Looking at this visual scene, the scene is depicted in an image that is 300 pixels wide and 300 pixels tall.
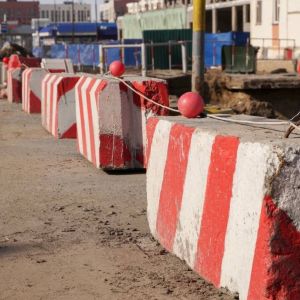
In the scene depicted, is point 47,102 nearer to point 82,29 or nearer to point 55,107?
point 55,107

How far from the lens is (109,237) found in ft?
20.8

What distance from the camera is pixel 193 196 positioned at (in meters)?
5.25

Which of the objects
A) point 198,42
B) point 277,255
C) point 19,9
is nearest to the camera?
point 277,255

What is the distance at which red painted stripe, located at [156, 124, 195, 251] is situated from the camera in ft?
17.9

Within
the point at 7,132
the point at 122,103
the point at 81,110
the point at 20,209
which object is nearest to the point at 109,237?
the point at 20,209

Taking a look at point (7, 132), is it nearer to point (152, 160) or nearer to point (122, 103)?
point (122, 103)

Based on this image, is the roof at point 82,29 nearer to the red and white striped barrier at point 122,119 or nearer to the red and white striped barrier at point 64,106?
the red and white striped barrier at point 64,106

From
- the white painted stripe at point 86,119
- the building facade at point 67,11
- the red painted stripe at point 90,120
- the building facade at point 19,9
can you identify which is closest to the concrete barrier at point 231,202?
the red painted stripe at point 90,120

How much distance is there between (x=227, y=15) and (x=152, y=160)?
6729 centimetres

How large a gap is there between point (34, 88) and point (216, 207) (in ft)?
49.3

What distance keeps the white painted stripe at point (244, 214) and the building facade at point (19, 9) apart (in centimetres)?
15021

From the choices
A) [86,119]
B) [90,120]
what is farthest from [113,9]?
[90,120]

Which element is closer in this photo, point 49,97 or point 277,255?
point 277,255

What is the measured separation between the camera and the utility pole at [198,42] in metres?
13.1
